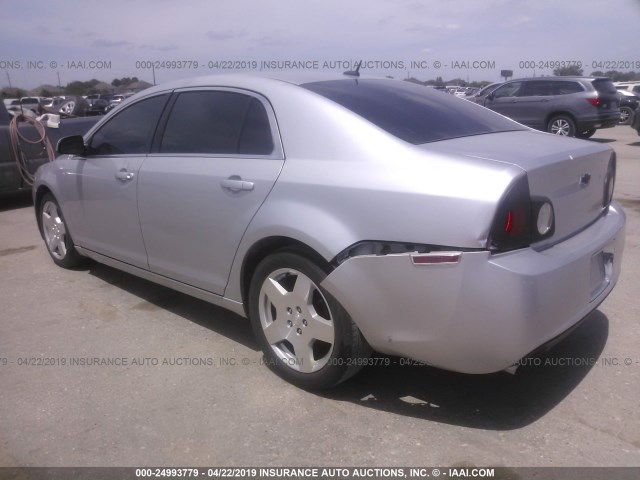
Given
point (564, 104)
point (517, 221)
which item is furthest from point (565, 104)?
point (517, 221)

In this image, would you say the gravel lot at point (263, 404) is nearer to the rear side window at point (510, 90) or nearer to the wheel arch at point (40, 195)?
the wheel arch at point (40, 195)

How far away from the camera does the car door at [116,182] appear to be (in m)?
4.06

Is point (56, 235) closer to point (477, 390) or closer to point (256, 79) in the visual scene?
point (256, 79)

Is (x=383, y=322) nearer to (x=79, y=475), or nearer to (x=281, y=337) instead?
(x=281, y=337)

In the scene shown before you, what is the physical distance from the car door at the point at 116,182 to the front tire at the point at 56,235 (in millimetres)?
470

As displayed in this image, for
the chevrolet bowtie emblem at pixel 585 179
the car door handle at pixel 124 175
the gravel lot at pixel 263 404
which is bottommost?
the gravel lot at pixel 263 404

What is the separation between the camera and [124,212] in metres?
4.14

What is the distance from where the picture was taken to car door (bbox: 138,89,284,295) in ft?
10.7

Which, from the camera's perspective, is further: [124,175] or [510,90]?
[510,90]

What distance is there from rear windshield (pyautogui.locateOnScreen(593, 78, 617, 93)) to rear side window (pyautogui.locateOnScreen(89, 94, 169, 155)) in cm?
1311

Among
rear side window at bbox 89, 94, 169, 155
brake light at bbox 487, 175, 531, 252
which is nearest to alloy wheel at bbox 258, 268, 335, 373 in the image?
brake light at bbox 487, 175, 531, 252

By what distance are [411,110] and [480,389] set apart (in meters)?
1.52

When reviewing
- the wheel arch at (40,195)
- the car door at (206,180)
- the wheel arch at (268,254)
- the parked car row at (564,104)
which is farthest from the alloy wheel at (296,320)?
the parked car row at (564,104)

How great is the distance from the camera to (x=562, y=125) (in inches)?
583
